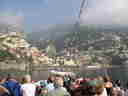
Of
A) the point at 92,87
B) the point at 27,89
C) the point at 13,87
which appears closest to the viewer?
the point at 92,87

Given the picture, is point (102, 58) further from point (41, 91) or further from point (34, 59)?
point (41, 91)

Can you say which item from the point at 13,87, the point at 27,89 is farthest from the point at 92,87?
the point at 13,87

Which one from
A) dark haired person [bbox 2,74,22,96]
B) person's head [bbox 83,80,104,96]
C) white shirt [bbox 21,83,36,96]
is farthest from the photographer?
A: dark haired person [bbox 2,74,22,96]

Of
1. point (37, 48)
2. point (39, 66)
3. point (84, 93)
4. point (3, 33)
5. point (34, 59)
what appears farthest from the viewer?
point (3, 33)

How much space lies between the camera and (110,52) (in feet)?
170

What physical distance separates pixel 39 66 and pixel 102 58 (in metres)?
12.6

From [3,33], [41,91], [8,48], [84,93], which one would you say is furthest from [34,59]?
[84,93]

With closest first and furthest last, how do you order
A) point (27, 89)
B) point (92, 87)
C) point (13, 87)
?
point (92, 87) → point (27, 89) → point (13, 87)

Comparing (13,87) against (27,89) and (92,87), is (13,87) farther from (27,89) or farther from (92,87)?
(92,87)

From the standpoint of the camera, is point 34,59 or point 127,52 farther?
point 127,52

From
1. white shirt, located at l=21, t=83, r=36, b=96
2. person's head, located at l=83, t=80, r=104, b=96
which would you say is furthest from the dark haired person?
person's head, located at l=83, t=80, r=104, b=96

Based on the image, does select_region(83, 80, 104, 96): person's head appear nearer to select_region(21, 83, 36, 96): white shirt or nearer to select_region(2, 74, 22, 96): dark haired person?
select_region(21, 83, 36, 96): white shirt

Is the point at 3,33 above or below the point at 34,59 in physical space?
above

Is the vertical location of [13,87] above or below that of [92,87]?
below
